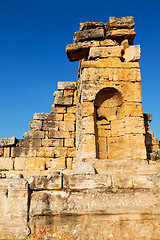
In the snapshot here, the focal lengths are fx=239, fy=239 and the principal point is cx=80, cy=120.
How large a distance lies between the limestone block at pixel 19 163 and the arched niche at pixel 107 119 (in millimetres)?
3332

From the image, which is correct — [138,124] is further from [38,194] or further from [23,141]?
[23,141]

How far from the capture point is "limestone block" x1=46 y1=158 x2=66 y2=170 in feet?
28.0

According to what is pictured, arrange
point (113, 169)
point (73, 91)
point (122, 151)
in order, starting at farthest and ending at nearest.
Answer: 1. point (73, 91)
2. point (122, 151)
3. point (113, 169)

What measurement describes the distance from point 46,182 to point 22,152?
4.58 metres

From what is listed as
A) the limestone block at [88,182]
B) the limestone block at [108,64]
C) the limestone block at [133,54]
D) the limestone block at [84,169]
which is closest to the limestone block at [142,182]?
the limestone block at [88,182]

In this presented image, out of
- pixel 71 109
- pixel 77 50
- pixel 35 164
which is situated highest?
pixel 77 50

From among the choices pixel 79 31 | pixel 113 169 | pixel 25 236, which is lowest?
pixel 25 236

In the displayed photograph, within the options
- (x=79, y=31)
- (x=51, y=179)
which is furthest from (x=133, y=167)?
(x=79, y=31)

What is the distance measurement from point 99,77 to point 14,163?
443cm

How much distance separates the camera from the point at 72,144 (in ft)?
29.1

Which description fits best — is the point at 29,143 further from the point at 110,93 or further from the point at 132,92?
the point at 132,92

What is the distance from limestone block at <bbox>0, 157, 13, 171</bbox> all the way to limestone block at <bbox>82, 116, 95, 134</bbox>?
145 inches

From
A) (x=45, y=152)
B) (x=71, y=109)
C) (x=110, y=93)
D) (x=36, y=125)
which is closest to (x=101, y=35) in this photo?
(x=110, y=93)

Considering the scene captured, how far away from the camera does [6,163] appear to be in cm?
855
